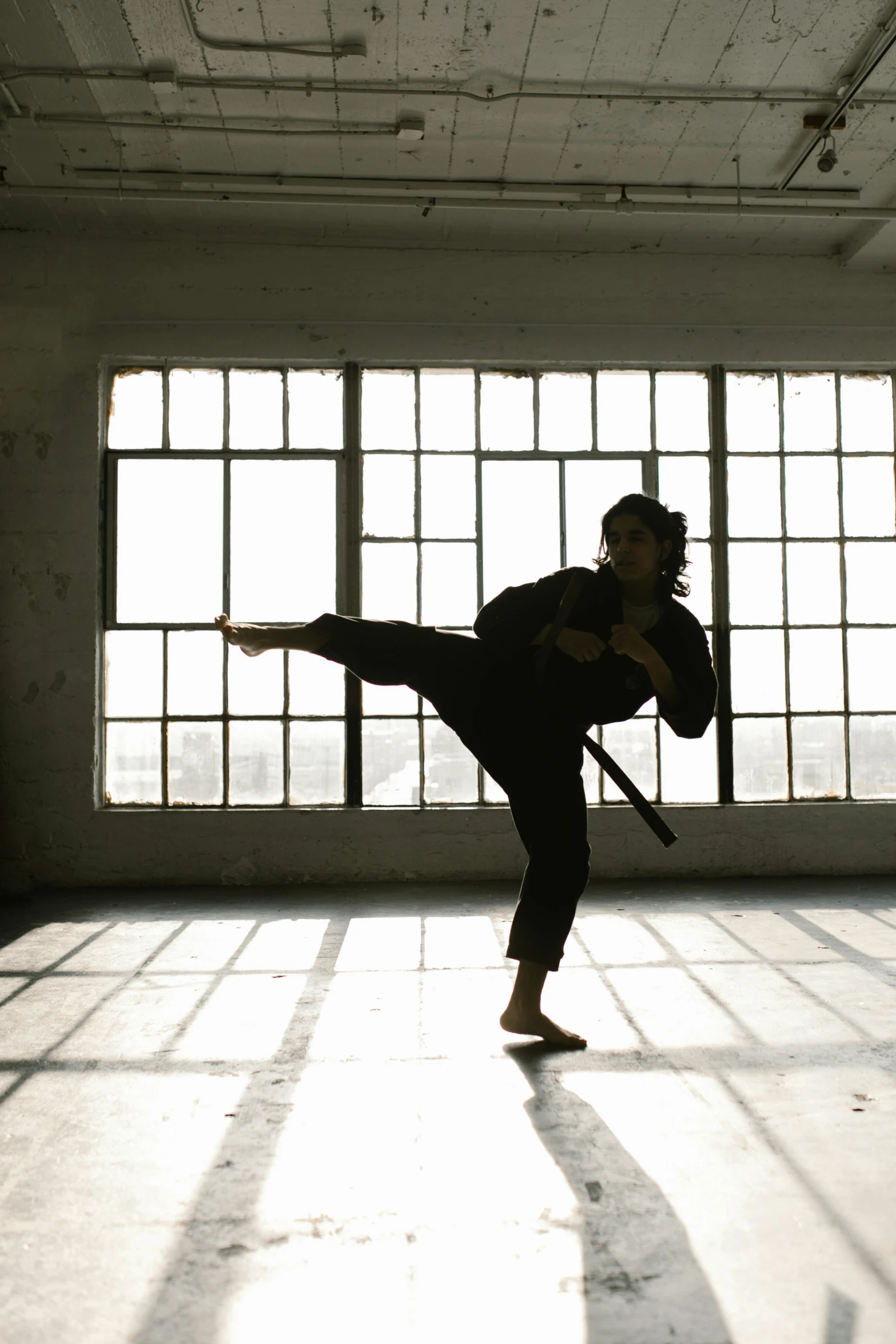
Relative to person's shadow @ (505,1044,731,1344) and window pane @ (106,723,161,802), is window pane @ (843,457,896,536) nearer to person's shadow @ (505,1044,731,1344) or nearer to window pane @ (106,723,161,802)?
window pane @ (106,723,161,802)

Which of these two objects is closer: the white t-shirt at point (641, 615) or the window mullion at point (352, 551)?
the white t-shirt at point (641, 615)

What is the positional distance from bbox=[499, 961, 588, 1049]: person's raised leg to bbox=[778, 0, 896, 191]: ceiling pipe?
350 centimetres

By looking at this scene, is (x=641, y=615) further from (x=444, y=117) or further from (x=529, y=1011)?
(x=444, y=117)

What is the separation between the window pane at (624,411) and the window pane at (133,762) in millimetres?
2790

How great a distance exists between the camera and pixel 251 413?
5.10m

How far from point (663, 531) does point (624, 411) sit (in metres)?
3.01

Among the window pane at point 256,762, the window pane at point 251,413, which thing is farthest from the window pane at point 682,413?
the window pane at point 256,762

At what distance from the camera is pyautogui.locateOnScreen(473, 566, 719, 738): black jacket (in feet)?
7.80

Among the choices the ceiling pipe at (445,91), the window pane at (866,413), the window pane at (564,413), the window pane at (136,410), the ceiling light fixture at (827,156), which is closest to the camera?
the ceiling pipe at (445,91)

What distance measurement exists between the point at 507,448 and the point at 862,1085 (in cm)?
376

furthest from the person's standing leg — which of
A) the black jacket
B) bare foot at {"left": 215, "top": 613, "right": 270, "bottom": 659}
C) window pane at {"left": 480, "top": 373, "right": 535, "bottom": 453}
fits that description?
window pane at {"left": 480, "top": 373, "right": 535, "bottom": 453}

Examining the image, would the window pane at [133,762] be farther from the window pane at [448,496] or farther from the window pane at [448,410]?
the window pane at [448,410]

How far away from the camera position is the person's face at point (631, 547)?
237 centimetres

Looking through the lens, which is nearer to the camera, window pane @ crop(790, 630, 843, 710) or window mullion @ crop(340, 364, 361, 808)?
window mullion @ crop(340, 364, 361, 808)
